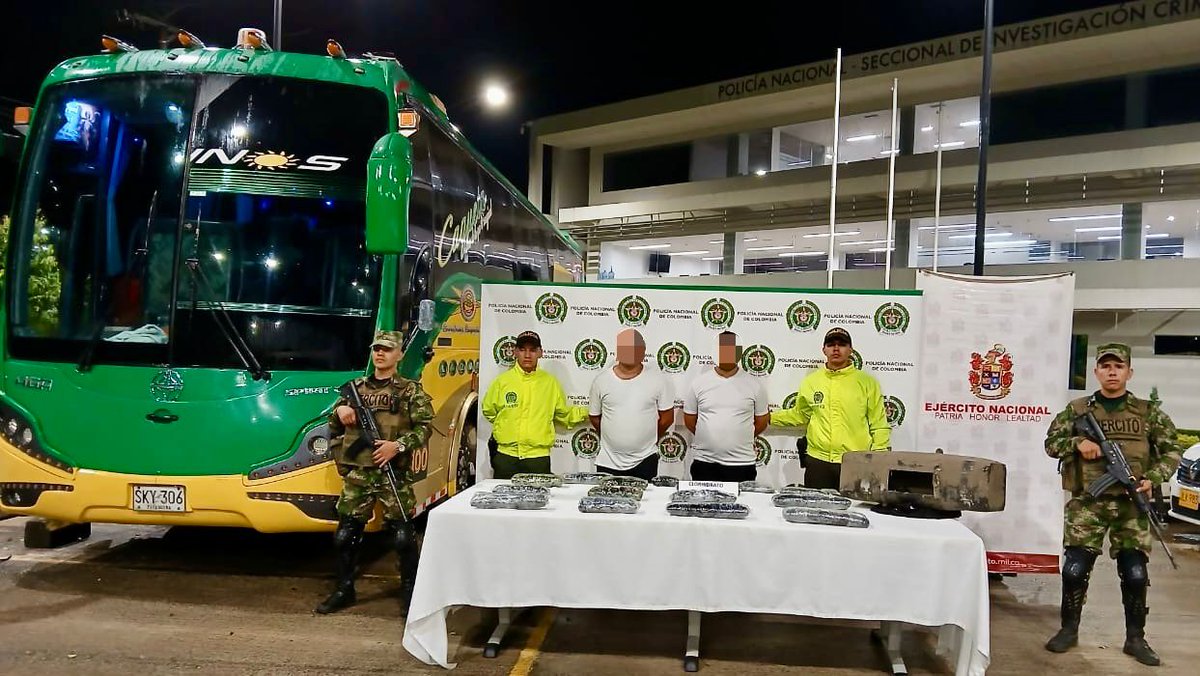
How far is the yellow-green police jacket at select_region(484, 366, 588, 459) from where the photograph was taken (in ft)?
18.0

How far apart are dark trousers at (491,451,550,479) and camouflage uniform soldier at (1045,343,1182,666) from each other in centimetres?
339

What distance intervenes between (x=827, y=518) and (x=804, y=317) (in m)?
2.25

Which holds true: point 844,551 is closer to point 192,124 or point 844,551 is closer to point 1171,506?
point 192,124

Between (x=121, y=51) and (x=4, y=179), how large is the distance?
136cm

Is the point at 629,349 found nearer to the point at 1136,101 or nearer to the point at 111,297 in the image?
the point at 111,297

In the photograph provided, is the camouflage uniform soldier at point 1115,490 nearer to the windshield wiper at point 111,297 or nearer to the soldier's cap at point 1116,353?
the soldier's cap at point 1116,353

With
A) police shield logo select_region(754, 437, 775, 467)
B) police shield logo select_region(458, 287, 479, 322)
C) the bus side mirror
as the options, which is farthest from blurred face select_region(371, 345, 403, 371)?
police shield logo select_region(754, 437, 775, 467)

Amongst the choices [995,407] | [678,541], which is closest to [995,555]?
[995,407]

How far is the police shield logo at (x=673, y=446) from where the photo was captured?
20.1 ft

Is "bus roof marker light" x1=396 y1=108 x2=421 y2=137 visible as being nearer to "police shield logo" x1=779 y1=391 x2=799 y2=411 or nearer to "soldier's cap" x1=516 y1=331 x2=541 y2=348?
"soldier's cap" x1=516 y1=331 x2=541 y2=348

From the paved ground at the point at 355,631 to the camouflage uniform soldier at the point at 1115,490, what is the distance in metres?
0.28

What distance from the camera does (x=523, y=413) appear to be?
216 inches

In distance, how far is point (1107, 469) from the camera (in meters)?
4.68

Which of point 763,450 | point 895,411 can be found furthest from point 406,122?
point 895,411
